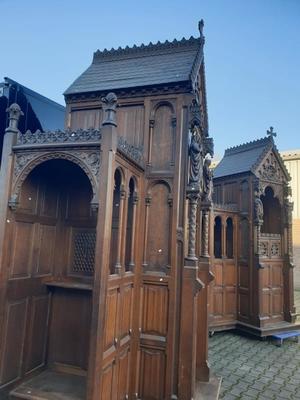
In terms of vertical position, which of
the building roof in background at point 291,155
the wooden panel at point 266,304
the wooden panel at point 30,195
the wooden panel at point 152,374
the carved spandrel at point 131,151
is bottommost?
the wooden panel at point 152,374

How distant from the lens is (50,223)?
168 inches

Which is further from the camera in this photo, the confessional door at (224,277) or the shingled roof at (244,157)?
the shingled roof at (244,157)

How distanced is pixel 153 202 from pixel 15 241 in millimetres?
1852

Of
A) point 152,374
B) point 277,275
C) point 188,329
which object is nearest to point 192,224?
point 188,329

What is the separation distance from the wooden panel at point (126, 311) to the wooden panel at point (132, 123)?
6.68 ft

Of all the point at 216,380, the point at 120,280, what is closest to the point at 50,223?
the point at 120,280

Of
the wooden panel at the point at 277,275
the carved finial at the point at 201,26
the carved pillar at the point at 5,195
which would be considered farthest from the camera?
the wooden panel at the point at 277,275

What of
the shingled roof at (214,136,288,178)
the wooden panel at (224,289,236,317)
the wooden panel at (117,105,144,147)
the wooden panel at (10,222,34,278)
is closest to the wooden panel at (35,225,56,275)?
the wooden panel at (10,222,34,278)

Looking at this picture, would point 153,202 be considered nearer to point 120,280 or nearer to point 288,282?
point 120,280

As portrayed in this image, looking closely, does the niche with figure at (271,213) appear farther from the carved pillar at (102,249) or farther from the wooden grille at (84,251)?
the carved pillar at (102,249)

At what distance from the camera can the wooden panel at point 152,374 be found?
3.81 metres

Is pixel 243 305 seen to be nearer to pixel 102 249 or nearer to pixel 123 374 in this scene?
pixel 123 374

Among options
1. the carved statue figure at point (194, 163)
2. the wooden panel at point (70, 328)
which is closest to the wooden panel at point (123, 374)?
the wooden panel at point (70, 328)

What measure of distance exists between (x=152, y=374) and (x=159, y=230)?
6.20 ft
